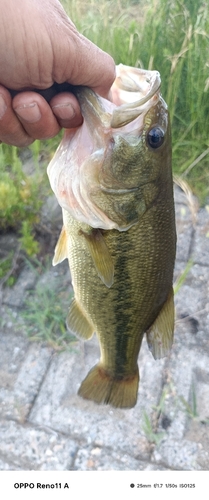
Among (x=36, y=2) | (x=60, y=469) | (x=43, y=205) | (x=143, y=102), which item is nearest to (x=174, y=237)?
(x=143, y=102)

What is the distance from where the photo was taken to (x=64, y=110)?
1.11 meters

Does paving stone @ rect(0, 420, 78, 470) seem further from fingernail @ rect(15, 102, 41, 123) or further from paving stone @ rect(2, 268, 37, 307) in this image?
fingernail @ rect(15, 102, 41, 123)

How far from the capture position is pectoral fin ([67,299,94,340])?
1586 millimetres

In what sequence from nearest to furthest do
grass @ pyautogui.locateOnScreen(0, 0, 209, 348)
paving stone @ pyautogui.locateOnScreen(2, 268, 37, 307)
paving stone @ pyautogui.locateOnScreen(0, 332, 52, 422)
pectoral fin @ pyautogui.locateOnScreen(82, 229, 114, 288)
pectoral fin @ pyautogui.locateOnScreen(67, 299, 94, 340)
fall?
pectoral fin @ pyautogui.locateOnScreen(82, 229, 114, 288)
pectoral fin @ pyautogui.locateOnScreen(67, 299, 94, 340)
paving stone @ pyautogui.locateOnScreen(0, 332, 52, 422)
paving stone @ pyautogui.locateOnScreen(2, 268, 37, 307)
grass @ pyautogui.locateOnScreen(0, 0, 209, 348)

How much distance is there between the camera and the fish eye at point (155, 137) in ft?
3.68

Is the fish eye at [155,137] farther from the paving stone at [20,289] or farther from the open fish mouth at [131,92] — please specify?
the paving stone at [20,289]

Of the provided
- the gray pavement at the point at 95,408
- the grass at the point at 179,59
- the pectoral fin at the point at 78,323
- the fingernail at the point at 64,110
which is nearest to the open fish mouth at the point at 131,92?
the fingernail at the point at 64,110

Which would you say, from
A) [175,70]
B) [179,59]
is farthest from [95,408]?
[179,59]

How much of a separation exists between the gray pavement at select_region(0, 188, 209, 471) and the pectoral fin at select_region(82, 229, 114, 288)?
0.85m

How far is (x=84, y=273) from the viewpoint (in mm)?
1394

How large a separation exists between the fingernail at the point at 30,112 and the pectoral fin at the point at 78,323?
662 mm

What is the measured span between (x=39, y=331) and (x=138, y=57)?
1781mm

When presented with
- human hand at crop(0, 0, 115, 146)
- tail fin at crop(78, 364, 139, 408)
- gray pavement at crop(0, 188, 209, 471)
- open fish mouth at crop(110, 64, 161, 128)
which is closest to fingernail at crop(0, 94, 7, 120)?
human hand at crop(0, 0, 115, 146)
